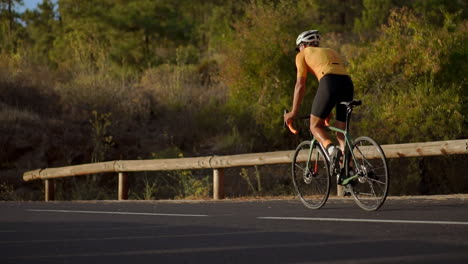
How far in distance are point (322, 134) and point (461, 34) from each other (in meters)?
18.3

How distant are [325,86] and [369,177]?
4.06 ft

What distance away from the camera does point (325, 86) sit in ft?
31.8

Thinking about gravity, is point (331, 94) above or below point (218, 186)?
above

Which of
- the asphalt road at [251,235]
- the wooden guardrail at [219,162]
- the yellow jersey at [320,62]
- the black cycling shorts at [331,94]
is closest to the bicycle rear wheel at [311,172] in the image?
the asphalt road at [251,235]

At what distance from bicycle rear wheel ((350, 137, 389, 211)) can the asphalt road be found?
186 mm

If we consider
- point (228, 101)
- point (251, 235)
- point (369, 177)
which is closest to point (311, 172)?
point (369, 177)

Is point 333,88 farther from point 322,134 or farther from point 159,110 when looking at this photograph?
point 159,110

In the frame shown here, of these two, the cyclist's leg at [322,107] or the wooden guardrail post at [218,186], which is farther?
the wooden guardrail post at [218,186]

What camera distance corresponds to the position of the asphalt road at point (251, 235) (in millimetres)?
6055

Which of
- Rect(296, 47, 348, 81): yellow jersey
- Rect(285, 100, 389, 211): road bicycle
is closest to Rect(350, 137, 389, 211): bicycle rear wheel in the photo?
Rect(285, 100, 389, 211): road bicycle

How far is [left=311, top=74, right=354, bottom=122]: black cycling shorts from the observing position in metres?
9.70

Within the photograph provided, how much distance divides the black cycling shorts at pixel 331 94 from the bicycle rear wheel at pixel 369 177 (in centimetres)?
50

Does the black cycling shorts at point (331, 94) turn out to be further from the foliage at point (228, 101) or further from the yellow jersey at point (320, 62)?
the foliage at point (228, 101)

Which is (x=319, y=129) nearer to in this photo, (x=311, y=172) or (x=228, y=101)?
(x=311, y=172)
